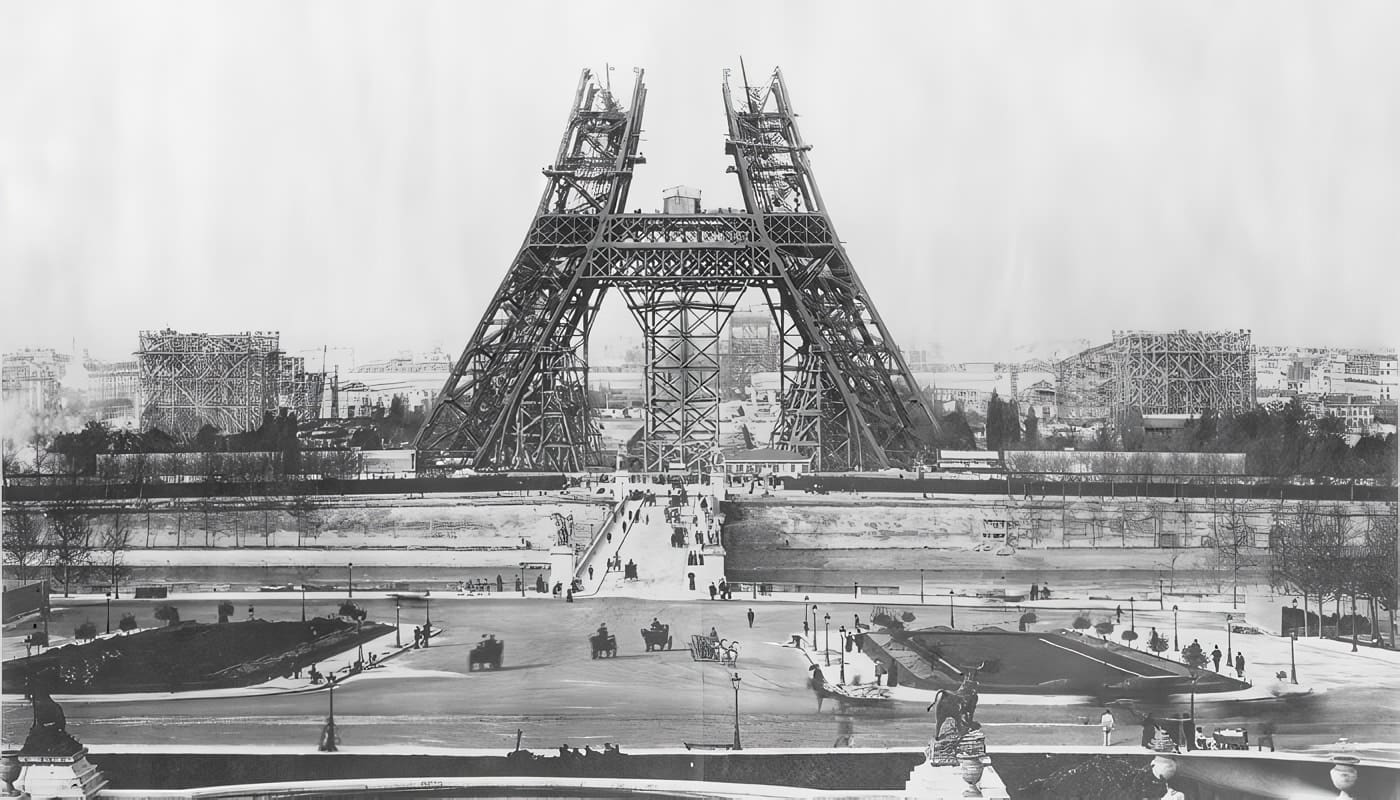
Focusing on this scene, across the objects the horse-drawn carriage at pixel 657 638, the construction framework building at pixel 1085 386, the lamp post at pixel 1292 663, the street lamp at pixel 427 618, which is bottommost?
the lamp post at pixel 1292 663

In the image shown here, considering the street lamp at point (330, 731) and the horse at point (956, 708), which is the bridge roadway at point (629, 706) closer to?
the street lamp at point (330, 731)

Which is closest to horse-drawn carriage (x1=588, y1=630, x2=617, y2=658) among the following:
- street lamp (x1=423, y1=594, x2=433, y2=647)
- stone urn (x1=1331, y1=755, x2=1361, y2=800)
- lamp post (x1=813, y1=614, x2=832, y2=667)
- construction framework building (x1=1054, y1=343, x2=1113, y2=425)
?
street lamp (x1=423, y1=594, x2=433, y2=647)

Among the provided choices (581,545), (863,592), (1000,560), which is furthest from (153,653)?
(1000,560)

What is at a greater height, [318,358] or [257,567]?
[318,358]

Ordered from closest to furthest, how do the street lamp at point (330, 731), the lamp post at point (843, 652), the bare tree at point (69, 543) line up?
the street lamp at point (330, 731), the lamp post at point (843, 652), the bare tree at point (69, 543)

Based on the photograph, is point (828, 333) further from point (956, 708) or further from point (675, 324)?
point (956, 708)

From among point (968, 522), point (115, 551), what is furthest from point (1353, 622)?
point (115, 551)

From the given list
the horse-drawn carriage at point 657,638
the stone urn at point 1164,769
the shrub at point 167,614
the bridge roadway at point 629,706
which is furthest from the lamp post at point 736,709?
the shrub at point 167,614

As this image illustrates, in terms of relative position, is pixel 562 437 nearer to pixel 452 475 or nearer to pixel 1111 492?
pixel 452 475
